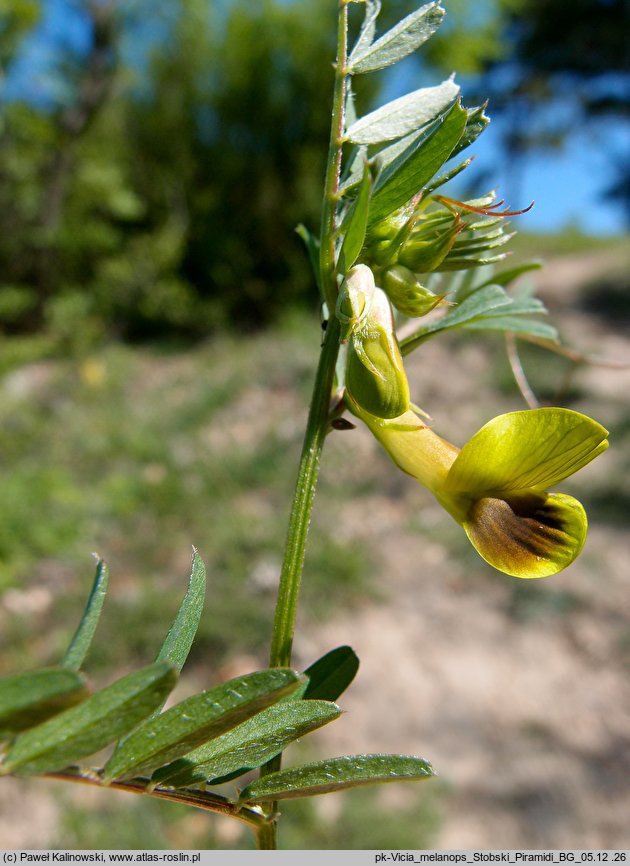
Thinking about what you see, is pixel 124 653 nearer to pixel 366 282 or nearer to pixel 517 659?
pixel 517 659

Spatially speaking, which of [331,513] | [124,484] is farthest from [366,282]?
[124,484]

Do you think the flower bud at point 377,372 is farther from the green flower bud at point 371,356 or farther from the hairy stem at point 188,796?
the hairy stem at point 188,796

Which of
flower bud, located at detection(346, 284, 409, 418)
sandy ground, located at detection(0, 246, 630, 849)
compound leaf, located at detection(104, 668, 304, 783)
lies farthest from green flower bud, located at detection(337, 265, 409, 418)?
sandy ground, located at detection(0, 246, 630, 849)

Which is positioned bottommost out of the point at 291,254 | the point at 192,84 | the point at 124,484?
the point at 124,484

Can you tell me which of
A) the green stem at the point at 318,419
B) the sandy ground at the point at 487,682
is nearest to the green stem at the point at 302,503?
the green stem at the point at 318,419

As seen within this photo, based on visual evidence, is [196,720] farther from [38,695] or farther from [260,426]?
[260,426]

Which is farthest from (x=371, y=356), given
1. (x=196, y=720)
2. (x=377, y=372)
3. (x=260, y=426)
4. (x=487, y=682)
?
(x=260, y=426)
